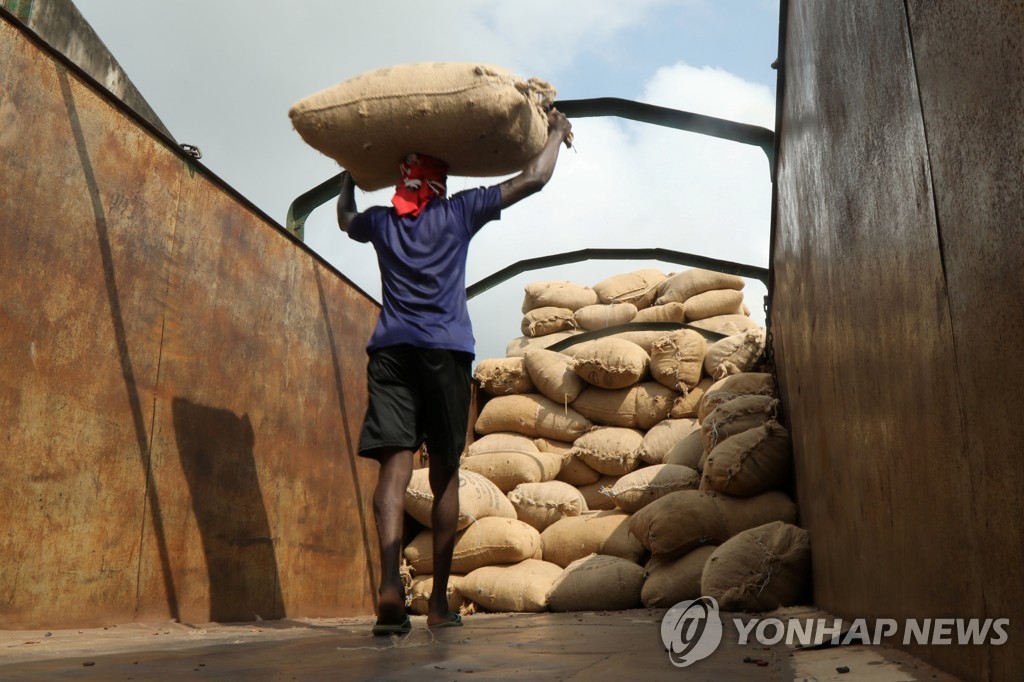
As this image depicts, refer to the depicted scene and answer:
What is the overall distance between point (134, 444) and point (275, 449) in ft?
2.24

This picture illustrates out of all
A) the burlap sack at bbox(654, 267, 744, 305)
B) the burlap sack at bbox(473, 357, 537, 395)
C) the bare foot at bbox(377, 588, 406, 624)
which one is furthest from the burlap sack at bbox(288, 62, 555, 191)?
the burlap sack at bbox(654, 267, 744, 305)

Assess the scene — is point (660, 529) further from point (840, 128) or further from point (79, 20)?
point (79, 20)

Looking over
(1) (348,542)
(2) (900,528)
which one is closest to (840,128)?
(2) (900,528)

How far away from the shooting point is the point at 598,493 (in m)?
4.43

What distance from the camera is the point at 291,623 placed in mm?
2500

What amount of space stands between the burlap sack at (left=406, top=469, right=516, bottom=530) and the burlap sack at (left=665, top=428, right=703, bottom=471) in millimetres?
784

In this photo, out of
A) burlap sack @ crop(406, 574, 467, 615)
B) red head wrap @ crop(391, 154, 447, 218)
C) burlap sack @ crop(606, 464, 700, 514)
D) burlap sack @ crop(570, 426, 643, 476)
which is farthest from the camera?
burlap sack @ crop(570, 426, 643, 476)

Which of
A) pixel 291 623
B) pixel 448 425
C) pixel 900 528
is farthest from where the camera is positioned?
pixel 291 623

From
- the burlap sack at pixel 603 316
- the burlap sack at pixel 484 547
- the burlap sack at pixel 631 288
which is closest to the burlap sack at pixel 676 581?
the burlap sack at pixel 484 547

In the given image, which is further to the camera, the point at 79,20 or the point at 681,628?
the point at 79,20

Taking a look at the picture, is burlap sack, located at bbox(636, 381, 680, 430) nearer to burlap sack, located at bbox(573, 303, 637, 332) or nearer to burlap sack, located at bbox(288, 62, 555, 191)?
burlap sack, located at bbox(573, 303, 637, 332)

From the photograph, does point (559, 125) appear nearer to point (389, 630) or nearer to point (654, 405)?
point (389, 630)

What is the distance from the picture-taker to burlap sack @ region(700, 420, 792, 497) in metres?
2.99

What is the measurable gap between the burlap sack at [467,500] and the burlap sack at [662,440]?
2.75 feet
